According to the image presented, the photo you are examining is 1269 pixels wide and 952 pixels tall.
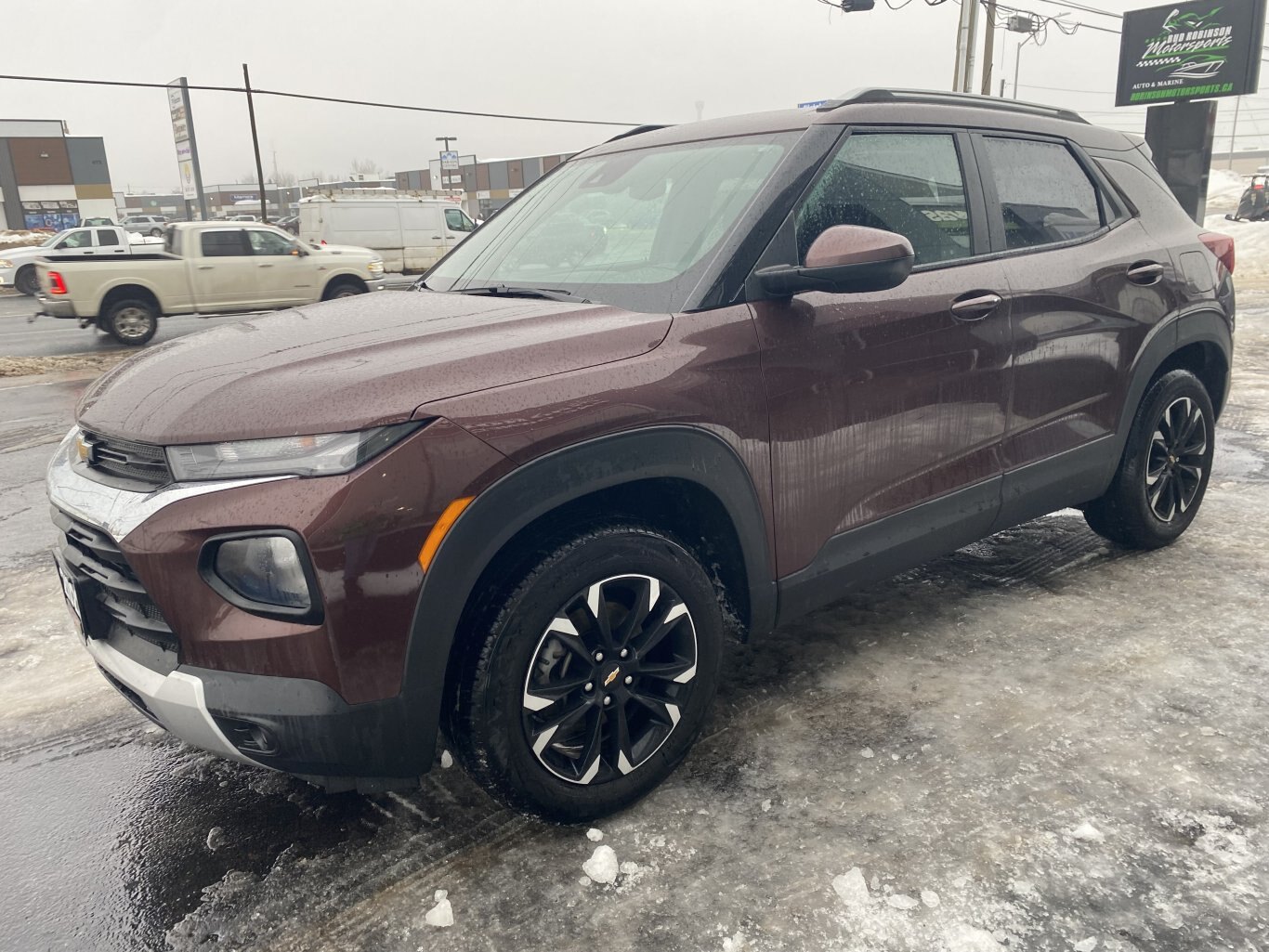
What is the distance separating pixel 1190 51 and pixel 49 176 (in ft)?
203

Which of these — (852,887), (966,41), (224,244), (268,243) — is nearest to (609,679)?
(852,887)

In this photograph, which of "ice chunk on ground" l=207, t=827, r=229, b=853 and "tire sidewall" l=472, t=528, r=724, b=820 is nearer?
"tire sidewall" l=472, t=528, r=724, b=820

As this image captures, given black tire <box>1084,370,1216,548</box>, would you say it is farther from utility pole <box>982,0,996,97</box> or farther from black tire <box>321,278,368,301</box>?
utility pole <box>982,0,996,97</box>

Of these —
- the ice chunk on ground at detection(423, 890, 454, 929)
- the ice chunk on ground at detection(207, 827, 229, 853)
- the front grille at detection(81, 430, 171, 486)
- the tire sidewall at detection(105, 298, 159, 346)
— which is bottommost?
the ice chunk on ground at detection(207, 827, 229, 853)

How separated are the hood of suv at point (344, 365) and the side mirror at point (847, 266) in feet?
1.25

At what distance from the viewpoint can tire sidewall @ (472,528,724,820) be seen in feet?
7.00

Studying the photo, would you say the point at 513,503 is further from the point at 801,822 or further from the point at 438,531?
the point at 801,822

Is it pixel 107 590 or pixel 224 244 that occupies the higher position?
pixel 224 244

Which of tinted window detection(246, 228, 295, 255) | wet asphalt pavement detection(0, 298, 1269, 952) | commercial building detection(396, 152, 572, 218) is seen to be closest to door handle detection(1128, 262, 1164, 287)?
wet asphalt pavement detection(0, 298, 1269, 952)

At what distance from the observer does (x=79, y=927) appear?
218 cm

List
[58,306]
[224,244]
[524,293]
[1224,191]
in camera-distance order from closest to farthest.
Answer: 1. [524,293]
2. [58,306]
3. [224,244]
4. [1224,191]

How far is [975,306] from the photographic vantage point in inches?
120

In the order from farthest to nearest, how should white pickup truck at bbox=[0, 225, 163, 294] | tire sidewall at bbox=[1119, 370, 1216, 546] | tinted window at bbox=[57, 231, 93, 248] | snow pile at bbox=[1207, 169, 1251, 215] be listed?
snow pile at bbox=[1207, 169, 1251, 215] → tinted window at bbox=[57, 231, 93, 248] → white pickup truck at bbox=[0, 225, 163, 294] → tire sidewall at bbox=[1119, 370, 1216, 546]

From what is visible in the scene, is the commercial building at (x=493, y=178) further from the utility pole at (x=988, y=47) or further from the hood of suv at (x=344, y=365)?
the hood of suv at (x=344, y=365)
